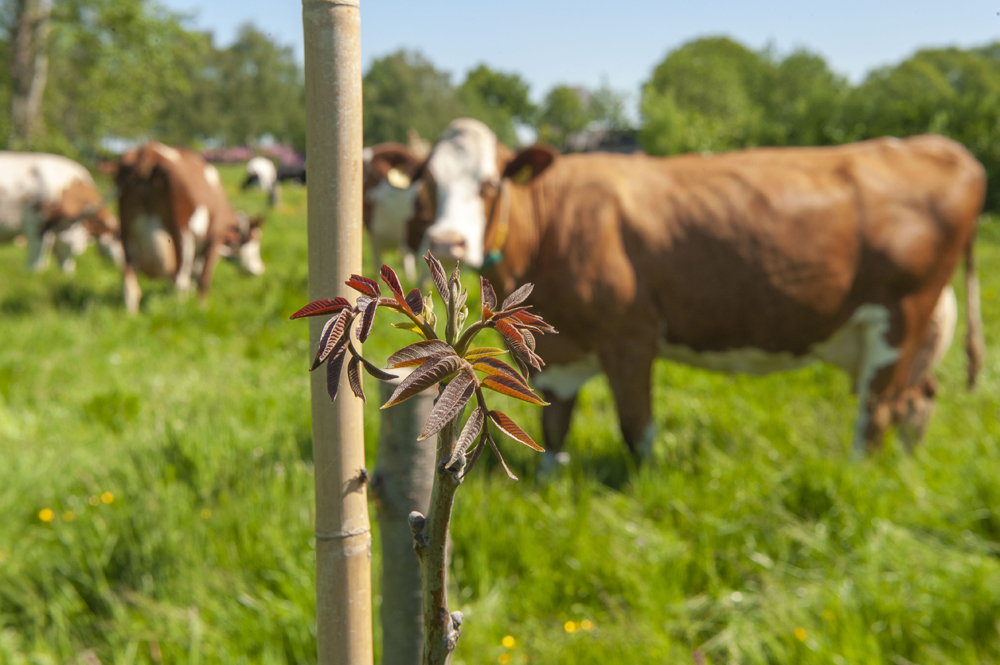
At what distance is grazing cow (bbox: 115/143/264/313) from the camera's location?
20.4ft

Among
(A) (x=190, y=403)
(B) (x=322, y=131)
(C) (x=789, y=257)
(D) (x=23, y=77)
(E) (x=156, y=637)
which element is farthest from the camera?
(D) (x=23, y=77)

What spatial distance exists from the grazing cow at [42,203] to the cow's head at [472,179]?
21.9ft

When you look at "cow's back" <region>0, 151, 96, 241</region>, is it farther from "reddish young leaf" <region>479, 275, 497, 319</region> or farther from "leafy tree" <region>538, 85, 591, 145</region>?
"leafy tree" <region>538, 85, 591, 145</region>

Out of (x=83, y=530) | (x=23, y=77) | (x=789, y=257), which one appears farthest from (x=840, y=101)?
(x=23, y=77)

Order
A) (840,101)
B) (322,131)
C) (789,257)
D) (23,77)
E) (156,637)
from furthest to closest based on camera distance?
(23,77), (840,101), (789,257), (156,637), (322,131)

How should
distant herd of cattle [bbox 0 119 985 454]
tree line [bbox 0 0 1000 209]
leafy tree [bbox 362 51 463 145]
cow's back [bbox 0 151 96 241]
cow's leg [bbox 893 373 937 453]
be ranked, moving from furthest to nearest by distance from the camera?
leafy tree [bbox 362 51 463 145]
tree line [bbox 0 0 1000 209]
cow's back [bbox 0 151 96 241]
cow's leg [bbox 893 373 937 453]
distant herd of cattle [bbox 0 119 985 454]

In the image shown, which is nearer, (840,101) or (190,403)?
(190,403)

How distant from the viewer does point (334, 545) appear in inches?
21.4

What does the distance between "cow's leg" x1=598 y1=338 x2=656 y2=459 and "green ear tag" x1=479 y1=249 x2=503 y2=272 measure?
59 cm

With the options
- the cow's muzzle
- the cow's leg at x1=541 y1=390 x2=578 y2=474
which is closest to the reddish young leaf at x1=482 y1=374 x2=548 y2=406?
the cow's muzzle

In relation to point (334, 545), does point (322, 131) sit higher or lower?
higher

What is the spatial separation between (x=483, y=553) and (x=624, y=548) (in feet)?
1.45

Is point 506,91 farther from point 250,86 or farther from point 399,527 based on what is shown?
point 399,527

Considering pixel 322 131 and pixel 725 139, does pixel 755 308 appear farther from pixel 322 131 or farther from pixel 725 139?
pixel 725 139
